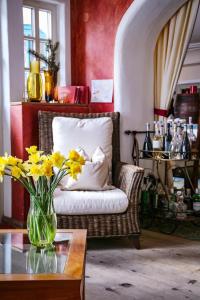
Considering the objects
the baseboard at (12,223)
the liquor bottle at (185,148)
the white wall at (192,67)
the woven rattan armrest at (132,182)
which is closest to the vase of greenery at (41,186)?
the woven rattan armrest at (132,182)

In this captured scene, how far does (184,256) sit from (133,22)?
2.03m

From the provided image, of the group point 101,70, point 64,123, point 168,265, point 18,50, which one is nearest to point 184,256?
point 168,265

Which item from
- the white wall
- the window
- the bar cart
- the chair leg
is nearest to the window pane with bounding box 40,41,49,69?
the window

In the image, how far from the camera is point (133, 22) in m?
3.52

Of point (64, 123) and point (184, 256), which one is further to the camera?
point (64, 123)

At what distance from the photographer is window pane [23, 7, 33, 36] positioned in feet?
12.4

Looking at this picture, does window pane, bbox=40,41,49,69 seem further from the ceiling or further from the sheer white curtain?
the ceiling

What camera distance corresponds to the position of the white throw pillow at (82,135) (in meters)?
3.25

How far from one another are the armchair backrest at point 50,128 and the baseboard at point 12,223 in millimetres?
660

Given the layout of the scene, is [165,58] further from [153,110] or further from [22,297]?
[22,297]

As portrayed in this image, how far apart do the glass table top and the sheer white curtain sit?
2.16m

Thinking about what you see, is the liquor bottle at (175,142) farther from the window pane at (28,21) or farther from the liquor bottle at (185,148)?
the window pane at (28,21)

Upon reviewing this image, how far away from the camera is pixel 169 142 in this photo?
3.45 m

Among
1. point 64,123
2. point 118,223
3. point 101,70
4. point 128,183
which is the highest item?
point 101,70
